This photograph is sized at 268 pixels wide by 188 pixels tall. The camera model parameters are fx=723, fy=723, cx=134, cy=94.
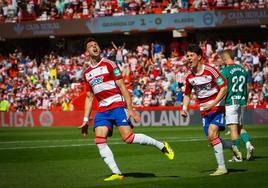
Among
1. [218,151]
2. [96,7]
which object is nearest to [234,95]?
[218,151]

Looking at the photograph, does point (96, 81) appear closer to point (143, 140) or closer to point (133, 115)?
point (133, 115)

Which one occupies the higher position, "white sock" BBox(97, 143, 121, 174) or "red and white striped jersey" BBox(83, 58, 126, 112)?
"red and white striped jersey" BBox(83, 58, 126, 112)

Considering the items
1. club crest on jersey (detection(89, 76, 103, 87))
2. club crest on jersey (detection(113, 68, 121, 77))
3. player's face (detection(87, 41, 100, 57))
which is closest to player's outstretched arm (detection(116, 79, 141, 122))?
club crest on jersey (detection(113, 68, 121, 77))

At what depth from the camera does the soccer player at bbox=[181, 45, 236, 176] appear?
41.6 ft

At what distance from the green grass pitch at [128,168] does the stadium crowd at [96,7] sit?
20623mm

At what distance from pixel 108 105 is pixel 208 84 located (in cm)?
189

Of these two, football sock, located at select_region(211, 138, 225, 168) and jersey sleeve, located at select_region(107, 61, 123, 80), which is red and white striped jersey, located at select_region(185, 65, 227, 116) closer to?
football sock, located at select_region(211, 138, 225, 168)

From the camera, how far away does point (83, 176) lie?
1269cm

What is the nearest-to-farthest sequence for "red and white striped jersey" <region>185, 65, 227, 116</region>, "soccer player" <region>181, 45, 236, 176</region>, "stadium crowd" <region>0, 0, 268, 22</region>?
"soccer player" <region>181, 45, 236, 176</region> → "red and white striped jersey" <region>185, 65, 227, 116</region> → "stadium crowd" <region>0, 0, 268, 22</region>

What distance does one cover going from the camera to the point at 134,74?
133 ft

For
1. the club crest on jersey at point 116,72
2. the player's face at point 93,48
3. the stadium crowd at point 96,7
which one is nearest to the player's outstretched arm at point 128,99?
the club crest on jersey at point 116,72

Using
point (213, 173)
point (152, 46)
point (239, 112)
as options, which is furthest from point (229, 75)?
point (152, 46)

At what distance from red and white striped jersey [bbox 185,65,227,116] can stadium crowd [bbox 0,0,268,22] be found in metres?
26.7

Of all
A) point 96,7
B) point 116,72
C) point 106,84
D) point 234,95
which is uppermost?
point 96,7
